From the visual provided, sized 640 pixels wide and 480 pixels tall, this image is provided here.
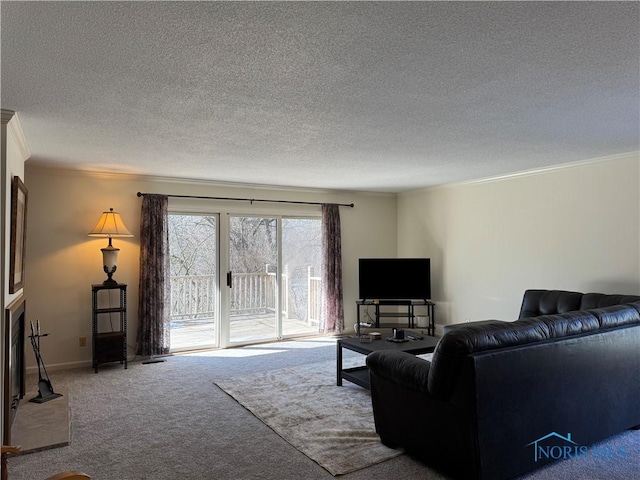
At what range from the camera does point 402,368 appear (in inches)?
111

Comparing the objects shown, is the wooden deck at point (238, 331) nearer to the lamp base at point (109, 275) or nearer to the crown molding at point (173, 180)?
the lamp base at point (109, 275)

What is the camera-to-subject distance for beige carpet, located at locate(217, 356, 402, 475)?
9.66ft

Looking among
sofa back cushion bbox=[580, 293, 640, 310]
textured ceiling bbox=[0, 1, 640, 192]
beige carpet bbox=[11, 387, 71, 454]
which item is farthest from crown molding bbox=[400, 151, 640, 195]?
beige carpet bbox=[11, 387, 71, 454]

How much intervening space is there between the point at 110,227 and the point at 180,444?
2.85 metres

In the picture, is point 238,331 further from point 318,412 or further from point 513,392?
point 513,392

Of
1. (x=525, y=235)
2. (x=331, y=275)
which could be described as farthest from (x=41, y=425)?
(x=525, y=235)

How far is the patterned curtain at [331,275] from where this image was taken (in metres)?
6.93

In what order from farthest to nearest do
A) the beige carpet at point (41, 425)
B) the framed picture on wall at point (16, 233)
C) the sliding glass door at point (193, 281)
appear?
the sliding glass door at point (193, 281) → the framed picture on wall at point (16, 233) → the beige carpet at point (41, 425)

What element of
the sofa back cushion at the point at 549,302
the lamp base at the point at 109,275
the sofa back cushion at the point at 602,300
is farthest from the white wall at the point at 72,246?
the sofa back cushion at the point at 602,300

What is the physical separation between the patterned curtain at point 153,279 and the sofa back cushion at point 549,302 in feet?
14.2

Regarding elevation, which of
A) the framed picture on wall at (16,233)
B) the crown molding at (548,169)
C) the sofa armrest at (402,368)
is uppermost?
the crown molding at (548,169)

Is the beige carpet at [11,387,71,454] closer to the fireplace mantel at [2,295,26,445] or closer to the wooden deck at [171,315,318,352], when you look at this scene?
the fireplace mantel at [2,295,26,445]

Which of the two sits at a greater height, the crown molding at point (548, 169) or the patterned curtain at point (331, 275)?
the crown molding at point (548, 169)

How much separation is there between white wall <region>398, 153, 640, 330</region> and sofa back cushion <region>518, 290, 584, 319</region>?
0.42 meters
